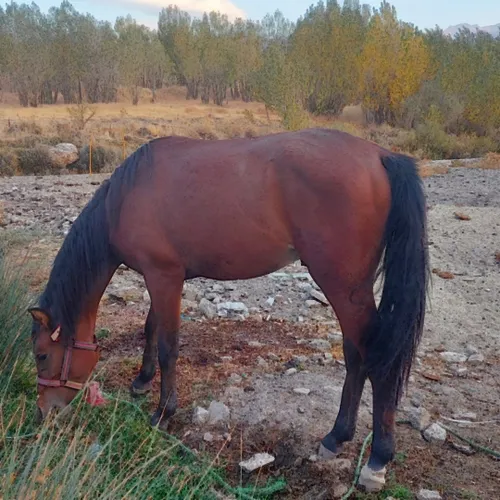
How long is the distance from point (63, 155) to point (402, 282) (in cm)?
1721

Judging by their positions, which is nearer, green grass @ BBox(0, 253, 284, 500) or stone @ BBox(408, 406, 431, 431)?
green grass @ BBox(0, 253, 284, 500)

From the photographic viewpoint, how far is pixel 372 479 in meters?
2.82

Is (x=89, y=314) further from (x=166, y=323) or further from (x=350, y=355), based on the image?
(x=350, y=355)

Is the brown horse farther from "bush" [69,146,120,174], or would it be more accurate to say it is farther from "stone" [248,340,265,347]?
"bush" [69,146,120,174]

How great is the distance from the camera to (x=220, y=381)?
388 centimetres

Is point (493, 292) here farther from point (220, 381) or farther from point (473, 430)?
point (220, 381)

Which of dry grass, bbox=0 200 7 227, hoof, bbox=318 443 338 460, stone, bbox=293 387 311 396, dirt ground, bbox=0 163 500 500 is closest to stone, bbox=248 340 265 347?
dirt ground, bbox=0 163 500 500

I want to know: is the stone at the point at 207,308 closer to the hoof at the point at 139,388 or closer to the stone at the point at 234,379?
the stone at the point at 234,379

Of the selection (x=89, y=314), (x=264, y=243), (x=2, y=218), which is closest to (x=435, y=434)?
(x=264, y=243)

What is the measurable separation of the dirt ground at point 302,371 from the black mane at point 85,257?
2.67 ft

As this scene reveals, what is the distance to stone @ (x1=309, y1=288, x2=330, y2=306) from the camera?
551 centimetres

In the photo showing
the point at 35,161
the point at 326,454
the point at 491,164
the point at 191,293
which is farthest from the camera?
the point at 35,161

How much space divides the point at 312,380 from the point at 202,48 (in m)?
57.5

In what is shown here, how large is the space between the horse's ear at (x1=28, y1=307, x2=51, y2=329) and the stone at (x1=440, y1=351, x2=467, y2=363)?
3111 millimetres
